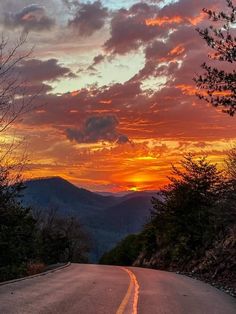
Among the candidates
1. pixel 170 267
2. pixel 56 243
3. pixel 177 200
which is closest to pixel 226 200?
pixel 177 200

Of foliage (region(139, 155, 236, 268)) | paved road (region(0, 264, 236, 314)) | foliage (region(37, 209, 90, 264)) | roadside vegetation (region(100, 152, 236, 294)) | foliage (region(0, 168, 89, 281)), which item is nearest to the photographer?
paved road (region(0, 264, 236, 314))

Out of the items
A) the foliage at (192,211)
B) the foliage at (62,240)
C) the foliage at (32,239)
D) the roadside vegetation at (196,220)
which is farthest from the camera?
the foliage at (62,240)

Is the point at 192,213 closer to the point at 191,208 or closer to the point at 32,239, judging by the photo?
the point at 191,208

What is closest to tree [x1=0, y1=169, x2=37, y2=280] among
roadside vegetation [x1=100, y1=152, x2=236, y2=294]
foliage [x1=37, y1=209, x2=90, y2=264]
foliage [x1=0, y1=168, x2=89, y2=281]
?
foliage [x1=0, y1=168, x2=89, y2=281]

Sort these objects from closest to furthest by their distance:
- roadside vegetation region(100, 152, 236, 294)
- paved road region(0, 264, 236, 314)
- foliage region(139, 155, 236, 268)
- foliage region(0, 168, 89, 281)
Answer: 1. paved road region(0, 264, 236, 314)
2. foliage region(0, 168, 89, 281)
3. roadside vegetation region(100, 152, 236, 294)
4. foliage region(139, 155, 236, 268)

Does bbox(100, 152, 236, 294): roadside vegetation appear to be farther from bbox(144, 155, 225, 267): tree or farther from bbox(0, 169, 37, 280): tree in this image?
bbox(0, 169, 37, 280): tree

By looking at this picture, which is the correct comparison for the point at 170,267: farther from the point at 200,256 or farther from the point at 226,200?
the point at 226,200

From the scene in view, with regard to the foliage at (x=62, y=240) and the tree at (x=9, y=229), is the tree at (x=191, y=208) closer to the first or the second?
the tree at (x=9, y=229)

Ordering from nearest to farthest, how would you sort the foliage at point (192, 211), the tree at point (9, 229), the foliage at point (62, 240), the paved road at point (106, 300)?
1. the paved road at point (106, 300)
2. the tree at point (9, 229)
3. the foliage at point (192, 211)
4. the foliage at point (62, 240)

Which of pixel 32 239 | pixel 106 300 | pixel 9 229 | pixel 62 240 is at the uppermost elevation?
pixel 106 300

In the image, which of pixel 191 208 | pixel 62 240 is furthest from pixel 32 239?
pixel 62 240

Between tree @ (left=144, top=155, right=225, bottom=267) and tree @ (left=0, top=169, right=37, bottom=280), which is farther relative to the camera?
tree @ (left=144, top=155, right=225, bottom=267)

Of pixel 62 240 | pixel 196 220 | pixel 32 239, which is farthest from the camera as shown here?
pixel 62 240

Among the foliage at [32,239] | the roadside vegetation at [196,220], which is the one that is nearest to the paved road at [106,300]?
the foliage at [32,239]
